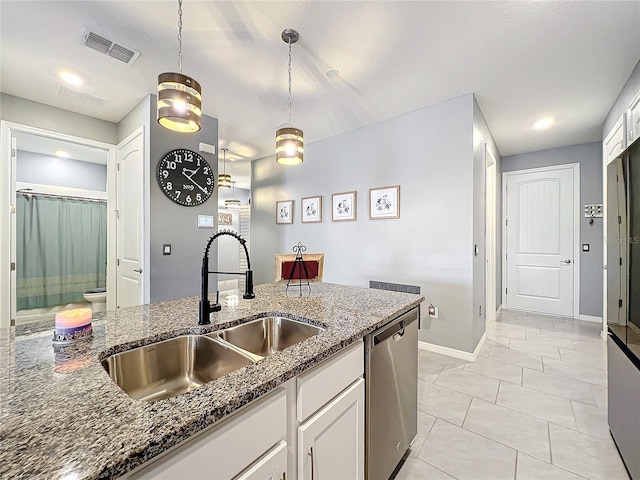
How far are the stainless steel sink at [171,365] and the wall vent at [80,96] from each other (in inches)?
123

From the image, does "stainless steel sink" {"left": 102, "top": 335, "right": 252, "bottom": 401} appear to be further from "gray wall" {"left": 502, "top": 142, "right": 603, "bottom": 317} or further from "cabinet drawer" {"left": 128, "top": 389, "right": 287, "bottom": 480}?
"gray wall" {"left": 502, "top": 142, "right": 603, "bottom": 317}

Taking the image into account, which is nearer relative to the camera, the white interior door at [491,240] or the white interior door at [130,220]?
the white interior door at [130,220]

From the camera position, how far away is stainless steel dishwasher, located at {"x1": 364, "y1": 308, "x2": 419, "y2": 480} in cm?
126

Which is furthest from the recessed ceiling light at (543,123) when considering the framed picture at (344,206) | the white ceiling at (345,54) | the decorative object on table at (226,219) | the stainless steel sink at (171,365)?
the decorative object on table at (226,219)

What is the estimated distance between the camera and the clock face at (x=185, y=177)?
3031 millimetres

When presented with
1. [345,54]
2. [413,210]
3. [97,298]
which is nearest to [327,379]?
[345,54]

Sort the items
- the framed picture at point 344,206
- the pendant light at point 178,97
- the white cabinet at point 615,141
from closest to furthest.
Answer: the pendant light at point 178,97, the white cabinet at point 615,141, the framed picture at point 344,206

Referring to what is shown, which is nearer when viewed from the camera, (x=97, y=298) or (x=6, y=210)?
(x=6, y=210)

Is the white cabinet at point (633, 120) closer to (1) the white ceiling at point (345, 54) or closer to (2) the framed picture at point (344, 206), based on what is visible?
(1) the white ceiling at point (345, 54)

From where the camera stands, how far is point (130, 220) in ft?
10.6

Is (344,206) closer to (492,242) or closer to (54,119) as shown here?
(492,242)

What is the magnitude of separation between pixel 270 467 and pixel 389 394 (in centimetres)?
77

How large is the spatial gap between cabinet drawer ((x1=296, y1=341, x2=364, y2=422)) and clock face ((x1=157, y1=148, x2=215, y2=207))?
2768 millimetres

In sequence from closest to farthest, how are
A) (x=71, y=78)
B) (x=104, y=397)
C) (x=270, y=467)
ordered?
1. (x=104, y=397)
2. (x=270, y=467)
3. (x=71, y=78)
